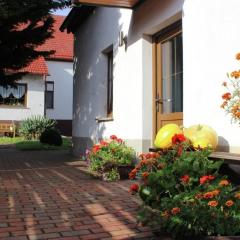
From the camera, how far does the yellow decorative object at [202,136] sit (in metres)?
4.77

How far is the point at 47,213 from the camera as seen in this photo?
4.63m

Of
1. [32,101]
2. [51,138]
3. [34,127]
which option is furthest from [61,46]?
[51,138]

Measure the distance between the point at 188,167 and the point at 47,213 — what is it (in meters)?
1.66

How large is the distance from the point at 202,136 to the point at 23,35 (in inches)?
255

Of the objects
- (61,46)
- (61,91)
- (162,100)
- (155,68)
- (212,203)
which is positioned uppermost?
(61,46)

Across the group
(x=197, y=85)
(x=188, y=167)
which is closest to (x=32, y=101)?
(x=197, y=85)

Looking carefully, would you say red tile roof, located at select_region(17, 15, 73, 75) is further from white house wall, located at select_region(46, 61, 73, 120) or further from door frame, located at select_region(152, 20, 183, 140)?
door frame, located at select_region(152, 20, 183, 140)

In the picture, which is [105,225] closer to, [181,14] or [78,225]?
[78,225]

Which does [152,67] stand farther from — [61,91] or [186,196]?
[61,91]

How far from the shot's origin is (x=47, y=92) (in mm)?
28188

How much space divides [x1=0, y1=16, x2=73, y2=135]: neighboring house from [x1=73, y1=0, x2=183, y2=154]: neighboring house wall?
12.2m

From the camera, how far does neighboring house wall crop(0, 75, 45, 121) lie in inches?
981

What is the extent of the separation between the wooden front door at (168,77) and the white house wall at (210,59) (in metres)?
0.65

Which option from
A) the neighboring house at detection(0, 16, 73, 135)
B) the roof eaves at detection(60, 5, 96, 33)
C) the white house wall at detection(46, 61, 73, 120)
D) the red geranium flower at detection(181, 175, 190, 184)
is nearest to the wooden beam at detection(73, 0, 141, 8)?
the roof eaves at detection(60, 5, 96, 33)
